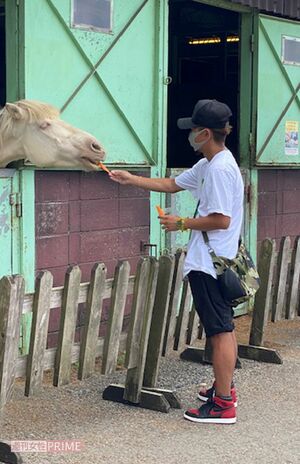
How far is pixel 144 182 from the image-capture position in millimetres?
4945

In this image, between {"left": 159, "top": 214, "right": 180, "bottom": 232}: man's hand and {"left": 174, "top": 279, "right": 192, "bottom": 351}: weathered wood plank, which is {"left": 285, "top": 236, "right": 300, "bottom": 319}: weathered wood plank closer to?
{"left": 174, "top": 279, "right": 192, "bottom": 351}: weathered wood plank

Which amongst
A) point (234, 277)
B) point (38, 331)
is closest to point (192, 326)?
point (234, 277)

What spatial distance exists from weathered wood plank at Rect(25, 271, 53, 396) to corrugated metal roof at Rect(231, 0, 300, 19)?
13.9 feet

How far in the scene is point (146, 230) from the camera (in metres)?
6.82

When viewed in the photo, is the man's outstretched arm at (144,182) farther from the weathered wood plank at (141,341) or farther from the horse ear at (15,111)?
the horse ear at (15,111)

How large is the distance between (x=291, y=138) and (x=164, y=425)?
4579 mm

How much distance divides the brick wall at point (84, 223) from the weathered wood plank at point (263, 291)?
44.5 inches

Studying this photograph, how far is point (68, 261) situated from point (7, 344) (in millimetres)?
2311

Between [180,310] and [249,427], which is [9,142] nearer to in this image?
[180,310]

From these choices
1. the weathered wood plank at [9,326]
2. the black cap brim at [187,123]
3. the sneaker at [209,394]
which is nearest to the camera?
the weathered wood plank at [9,326]

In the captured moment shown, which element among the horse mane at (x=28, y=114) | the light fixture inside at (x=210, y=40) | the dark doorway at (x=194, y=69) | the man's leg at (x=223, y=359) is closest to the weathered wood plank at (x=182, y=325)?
the man's leg at (x=223, y=359)

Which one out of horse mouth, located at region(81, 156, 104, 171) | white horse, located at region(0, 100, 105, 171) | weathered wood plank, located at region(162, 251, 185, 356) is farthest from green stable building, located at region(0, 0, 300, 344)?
weathered wood plank, located at region(162, 251, 185, 356)

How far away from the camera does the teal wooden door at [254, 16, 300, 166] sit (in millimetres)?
7766

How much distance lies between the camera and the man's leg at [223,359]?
4.59m
